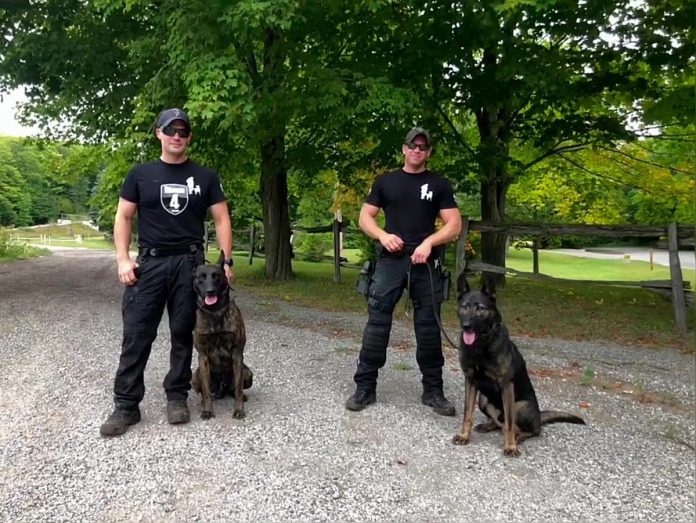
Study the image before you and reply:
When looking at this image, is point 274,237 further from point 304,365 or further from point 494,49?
point 304,365

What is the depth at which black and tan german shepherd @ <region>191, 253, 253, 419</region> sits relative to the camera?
3.90m

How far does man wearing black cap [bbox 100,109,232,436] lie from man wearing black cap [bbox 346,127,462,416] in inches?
46.8

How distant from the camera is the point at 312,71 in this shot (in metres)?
8.52

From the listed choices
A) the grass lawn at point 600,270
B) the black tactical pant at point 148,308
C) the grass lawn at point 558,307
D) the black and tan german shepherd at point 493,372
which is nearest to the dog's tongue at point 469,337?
the black and tan german shepherd at point 493,372

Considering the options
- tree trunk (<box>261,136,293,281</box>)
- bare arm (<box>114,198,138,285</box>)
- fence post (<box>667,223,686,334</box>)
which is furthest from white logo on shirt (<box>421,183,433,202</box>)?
tree trunk (<box>261,136,293,281</box>)

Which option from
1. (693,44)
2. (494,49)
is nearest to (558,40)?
(494,49)

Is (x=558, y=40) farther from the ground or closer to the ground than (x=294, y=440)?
farther from the ground

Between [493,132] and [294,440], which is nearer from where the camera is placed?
[294,440]

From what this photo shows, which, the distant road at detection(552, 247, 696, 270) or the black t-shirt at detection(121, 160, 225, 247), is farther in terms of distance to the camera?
the distant road at detection(552, 247, 696, 270)

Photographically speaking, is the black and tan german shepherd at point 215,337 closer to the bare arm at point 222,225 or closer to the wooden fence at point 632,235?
the bare arm at point 222,225

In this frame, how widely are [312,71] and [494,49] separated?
3.02 metres

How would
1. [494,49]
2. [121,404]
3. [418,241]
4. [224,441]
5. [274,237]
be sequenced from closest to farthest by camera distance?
[224,441] < [121,404] < [418,241] < [494,49] < [274,237]

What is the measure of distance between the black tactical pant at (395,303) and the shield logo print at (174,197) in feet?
5.08

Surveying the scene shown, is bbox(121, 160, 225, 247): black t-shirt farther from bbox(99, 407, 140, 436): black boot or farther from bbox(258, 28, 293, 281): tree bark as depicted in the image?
bbox(258, 28, 293, 281): tree bark
